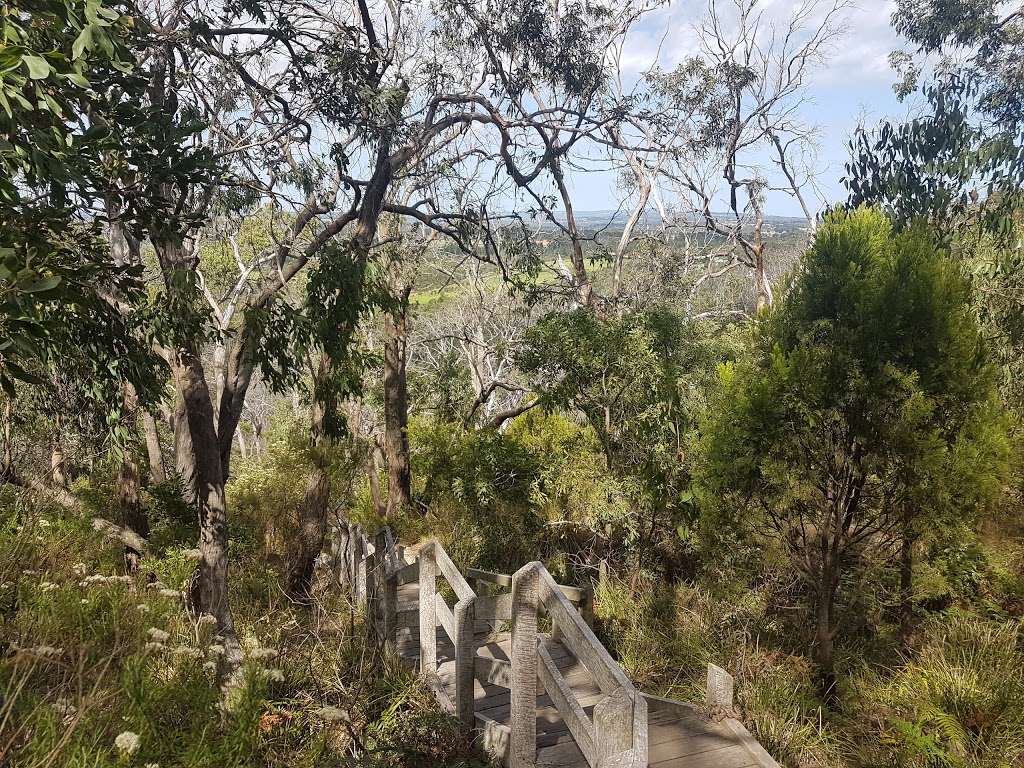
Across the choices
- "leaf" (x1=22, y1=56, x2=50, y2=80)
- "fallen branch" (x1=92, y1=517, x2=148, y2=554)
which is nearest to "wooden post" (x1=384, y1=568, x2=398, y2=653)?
"fallen branch" (x1=92, y1=517, x2=148, y2=554)

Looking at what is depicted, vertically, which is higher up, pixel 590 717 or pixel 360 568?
pixel 360 568

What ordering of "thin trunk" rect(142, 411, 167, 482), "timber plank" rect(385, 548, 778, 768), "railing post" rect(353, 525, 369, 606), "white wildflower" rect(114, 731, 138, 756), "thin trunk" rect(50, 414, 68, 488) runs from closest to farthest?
1. "white wildflower" rect(114, 731, 138, 756)
2. "timber plank" rect(385, 548, 778, 768)
3. "railing post" rect(353, 525, 369, 606)
4. "thin trunk" rect(50, 414, 68, 488)
5. "thin trunk" rect(142, 411, 167, 482)

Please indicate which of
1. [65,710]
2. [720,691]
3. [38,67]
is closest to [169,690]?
[65,710]

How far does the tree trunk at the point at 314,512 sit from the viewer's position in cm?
746

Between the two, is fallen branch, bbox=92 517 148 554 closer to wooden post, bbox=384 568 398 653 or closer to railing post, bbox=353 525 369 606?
railing post, bbox=353 525 369 606

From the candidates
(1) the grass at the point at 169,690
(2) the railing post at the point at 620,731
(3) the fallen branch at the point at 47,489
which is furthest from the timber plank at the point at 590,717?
(3) the fallen branch at the point at 47,489

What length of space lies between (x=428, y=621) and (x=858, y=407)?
4051 mm

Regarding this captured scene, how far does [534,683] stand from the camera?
3.33m

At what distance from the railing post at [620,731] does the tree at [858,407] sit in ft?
11.7

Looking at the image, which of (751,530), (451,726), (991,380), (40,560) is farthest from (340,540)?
(991,380)

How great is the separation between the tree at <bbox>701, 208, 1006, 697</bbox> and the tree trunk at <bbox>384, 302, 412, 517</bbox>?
6.80 meters

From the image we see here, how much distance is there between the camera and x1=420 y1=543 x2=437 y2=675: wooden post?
4672 mm

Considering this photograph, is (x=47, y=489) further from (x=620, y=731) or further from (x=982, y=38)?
(x=982, y=38)

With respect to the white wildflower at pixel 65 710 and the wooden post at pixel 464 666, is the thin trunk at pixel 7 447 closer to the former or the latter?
the white wildflower at pixel 65 710
